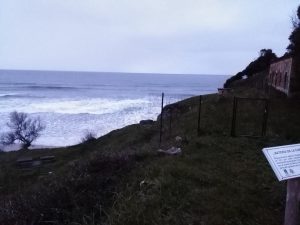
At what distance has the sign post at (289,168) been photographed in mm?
4102

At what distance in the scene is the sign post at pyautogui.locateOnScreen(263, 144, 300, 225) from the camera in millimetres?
4102

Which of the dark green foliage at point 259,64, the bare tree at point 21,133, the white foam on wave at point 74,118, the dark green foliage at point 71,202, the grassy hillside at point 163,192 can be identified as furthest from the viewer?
the dark green foliage at point 259,64

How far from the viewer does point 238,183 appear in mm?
7223

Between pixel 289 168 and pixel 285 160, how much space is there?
0.11 m

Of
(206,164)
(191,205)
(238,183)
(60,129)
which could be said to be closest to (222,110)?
(206,164)

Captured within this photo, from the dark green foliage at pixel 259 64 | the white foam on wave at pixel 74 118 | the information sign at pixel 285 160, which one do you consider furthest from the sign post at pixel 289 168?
the dark green foliage at pixel 259 64

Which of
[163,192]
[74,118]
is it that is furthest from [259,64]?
[163,192]

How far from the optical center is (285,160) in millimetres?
4207

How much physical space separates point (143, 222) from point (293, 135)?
9302 millimetres

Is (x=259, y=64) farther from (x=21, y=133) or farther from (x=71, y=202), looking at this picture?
(x=71, y=202)

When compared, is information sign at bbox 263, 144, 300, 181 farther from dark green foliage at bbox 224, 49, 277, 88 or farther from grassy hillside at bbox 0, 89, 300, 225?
dark green foliage at bbox 224, 49, 277, 88

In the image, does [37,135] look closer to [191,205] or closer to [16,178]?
[16,178]

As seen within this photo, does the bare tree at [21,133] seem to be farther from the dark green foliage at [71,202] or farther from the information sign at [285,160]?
the information sign at [285,160]

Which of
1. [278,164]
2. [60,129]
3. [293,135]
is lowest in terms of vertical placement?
[60,129]
